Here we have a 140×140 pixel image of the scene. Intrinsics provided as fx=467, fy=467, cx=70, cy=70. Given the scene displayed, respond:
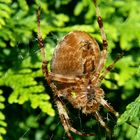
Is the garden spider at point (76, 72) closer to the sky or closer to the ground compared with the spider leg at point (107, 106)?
closer to the sky

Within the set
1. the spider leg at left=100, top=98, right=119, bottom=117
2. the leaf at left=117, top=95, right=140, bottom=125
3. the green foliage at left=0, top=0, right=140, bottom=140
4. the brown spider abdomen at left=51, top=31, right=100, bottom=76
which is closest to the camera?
the leaf at left=117, top=95, right=140, bottom=125

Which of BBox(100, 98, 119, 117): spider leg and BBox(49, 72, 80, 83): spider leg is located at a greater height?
BBox(49, 72, 80, 83): spider leg

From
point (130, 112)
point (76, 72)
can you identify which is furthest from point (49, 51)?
point (130, 112)

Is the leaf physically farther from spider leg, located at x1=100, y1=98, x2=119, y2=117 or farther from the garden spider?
spider leg, located at x1=100, y1=98, x2=119, y2=117

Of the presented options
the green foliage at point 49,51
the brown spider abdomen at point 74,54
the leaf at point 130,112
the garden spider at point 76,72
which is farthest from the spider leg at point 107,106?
the leaf at point 130,112

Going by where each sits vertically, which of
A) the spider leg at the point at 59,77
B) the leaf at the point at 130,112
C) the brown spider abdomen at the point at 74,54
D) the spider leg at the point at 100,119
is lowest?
the spider leg at the point at 100,119

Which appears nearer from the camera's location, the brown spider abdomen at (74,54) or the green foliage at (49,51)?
the brown spider abdomen at (74,54)

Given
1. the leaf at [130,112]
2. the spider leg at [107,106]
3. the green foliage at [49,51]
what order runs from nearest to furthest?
the leaf at [130,112]
the spider leg at [107,106]
the green foliage at [49,51]

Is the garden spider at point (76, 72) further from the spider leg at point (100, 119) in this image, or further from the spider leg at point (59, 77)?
the spider leg at point (100, 119)

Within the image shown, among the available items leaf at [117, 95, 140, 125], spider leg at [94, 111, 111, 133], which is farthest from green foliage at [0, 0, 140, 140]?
leaf at [117, 95, 140, 125]
